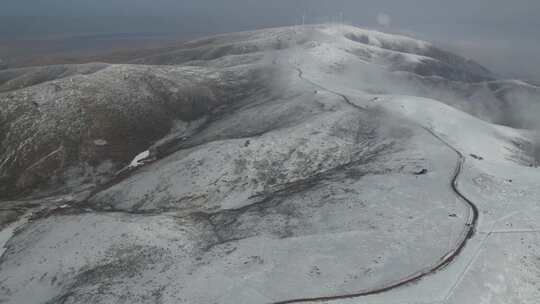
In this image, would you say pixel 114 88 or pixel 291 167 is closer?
pixel 291 167

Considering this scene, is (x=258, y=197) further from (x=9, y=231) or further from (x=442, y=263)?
(x=9, y=231)

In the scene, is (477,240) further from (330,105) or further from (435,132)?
(330,105)

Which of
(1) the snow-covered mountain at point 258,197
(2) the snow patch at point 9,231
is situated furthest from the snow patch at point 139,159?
(2) the snow patch at point 9,231

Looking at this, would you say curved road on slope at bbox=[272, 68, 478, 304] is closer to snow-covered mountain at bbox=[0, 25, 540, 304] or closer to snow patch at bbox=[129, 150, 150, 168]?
snow-covered mountain at bbox=[0, 25, 540, 304]

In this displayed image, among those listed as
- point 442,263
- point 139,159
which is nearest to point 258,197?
point 442,263

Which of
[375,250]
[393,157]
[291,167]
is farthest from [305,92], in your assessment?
[375,250]

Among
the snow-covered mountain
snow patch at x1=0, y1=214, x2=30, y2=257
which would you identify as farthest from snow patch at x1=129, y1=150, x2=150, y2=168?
snow patch at x1=0, y1=214, x2=30, y2=257

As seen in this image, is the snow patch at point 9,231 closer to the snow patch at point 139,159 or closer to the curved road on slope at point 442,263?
the snow patch at point 139,159

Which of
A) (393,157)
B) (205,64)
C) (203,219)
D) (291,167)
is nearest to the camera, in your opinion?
Answer: (203,219)
